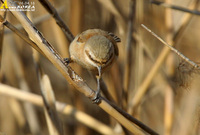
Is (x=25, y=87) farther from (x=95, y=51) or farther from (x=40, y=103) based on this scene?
(x=95, y=51)

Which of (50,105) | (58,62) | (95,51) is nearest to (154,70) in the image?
(95,51)

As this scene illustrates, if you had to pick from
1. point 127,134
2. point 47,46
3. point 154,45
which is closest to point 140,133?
point 127,134

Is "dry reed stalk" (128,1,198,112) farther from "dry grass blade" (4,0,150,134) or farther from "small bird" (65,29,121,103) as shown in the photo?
"dry grass blade" (4,0,150,134)

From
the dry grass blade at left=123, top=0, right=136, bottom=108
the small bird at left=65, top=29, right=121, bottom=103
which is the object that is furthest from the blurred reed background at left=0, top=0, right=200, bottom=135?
the small bird at left=65, top=29, right=121, bottom=103

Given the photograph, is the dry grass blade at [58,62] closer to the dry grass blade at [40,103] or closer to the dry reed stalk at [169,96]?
the dry grass blade at [40,103]

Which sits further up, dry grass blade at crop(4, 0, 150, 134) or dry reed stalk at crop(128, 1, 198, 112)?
dry grass blade at crop(4, 0, 150, 134)
